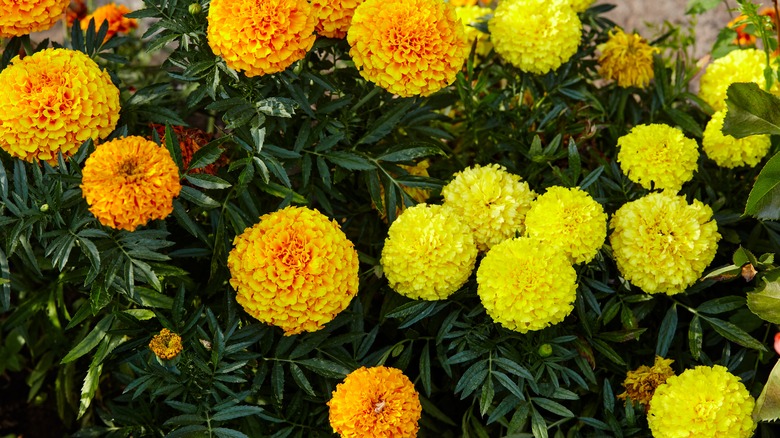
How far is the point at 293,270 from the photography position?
1.83m

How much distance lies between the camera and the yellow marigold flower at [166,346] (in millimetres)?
1785

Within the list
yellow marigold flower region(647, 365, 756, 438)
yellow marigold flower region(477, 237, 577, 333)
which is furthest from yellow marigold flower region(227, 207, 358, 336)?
yellow marigold flower region(647, 365, 756, 438)

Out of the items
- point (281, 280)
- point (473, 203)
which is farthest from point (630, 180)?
point (281, 280)

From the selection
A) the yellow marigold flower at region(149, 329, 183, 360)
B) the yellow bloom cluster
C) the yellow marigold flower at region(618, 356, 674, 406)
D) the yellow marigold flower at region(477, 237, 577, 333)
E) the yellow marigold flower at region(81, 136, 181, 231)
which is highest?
the yellow marigold flower at region(81, 136, 181, 231)

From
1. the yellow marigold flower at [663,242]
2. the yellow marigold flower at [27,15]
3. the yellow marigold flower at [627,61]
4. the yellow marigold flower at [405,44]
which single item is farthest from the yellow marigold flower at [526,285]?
the yellow marigold flower at [27,15]

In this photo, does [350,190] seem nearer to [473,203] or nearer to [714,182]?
[473,203]

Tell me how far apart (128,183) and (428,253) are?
2.42ft

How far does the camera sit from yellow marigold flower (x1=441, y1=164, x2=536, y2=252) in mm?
2053

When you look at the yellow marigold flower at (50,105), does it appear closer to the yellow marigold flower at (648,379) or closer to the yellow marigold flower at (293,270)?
the yellow marigold flower at (293,270)

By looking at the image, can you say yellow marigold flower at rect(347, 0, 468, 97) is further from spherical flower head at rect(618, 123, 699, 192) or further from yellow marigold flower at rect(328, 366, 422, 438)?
yellow marigold flower at rect(328, 366, 422, 438)

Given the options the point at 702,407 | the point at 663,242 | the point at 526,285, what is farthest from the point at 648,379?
the point at 526,285

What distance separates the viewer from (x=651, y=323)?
2.37 meters

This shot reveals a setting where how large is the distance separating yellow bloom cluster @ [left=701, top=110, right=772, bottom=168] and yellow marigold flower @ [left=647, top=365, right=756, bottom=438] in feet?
2.33

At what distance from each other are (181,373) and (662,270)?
126cm
